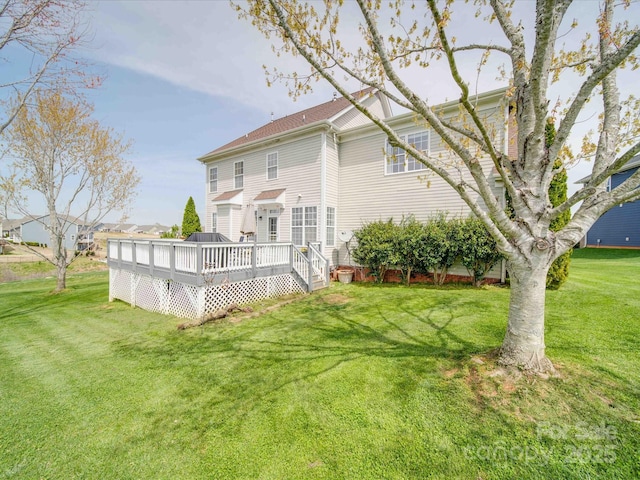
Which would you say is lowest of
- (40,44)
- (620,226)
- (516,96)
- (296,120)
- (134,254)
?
(134,254)

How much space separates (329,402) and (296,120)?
15.5m

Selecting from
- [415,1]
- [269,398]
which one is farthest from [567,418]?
[415,1]

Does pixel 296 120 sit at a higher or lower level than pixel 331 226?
higher

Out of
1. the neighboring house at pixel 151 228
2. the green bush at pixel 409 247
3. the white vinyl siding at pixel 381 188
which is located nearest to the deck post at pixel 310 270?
the white vinyl siding at pixel 381 188

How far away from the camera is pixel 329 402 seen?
10.4 ft

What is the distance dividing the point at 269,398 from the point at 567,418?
3.12 m

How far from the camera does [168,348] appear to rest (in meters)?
5.20

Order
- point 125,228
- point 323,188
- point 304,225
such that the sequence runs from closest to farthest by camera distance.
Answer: point 323,188
point 304,225
point 125,228

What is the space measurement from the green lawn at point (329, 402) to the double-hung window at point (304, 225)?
671cm

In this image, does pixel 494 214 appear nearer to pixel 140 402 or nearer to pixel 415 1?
pixel 415 1

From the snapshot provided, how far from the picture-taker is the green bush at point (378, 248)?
32.6 feet

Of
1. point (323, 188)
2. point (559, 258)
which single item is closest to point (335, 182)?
point (323, 188)

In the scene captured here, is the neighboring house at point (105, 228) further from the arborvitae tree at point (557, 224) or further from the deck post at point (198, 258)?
the arborvitae tree at point (557, 224)

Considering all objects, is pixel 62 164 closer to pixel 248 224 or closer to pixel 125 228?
pixel 248 224
